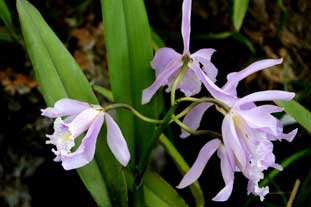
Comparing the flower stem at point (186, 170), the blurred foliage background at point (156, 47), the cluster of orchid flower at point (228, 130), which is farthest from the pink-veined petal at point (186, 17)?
the blurred foliage background at point (156, 47)

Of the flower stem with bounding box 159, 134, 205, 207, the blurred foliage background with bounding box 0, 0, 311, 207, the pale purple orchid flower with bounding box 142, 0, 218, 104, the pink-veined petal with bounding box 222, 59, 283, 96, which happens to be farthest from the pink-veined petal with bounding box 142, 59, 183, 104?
the blurred foliage background with bounding box 0, 0, 311, 207

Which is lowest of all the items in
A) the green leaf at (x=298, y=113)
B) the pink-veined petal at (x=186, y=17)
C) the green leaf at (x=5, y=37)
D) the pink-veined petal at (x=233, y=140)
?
the green leaf at (x=298, y=113)

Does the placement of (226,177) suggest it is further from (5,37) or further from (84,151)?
(5,37)

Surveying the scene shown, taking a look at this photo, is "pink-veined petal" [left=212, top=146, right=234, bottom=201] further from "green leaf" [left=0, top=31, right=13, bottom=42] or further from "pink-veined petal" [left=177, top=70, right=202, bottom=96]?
"green leaf" [left=0, top=31, right=13, bottom=42]

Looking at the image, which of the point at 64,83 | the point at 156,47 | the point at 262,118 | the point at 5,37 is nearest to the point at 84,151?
the point at 64,83

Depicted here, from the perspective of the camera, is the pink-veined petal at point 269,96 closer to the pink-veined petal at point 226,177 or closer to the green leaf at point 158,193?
the pink-veined petal at point 226,177

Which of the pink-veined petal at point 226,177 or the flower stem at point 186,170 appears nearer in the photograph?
the pink-veined petal at point 226,177
